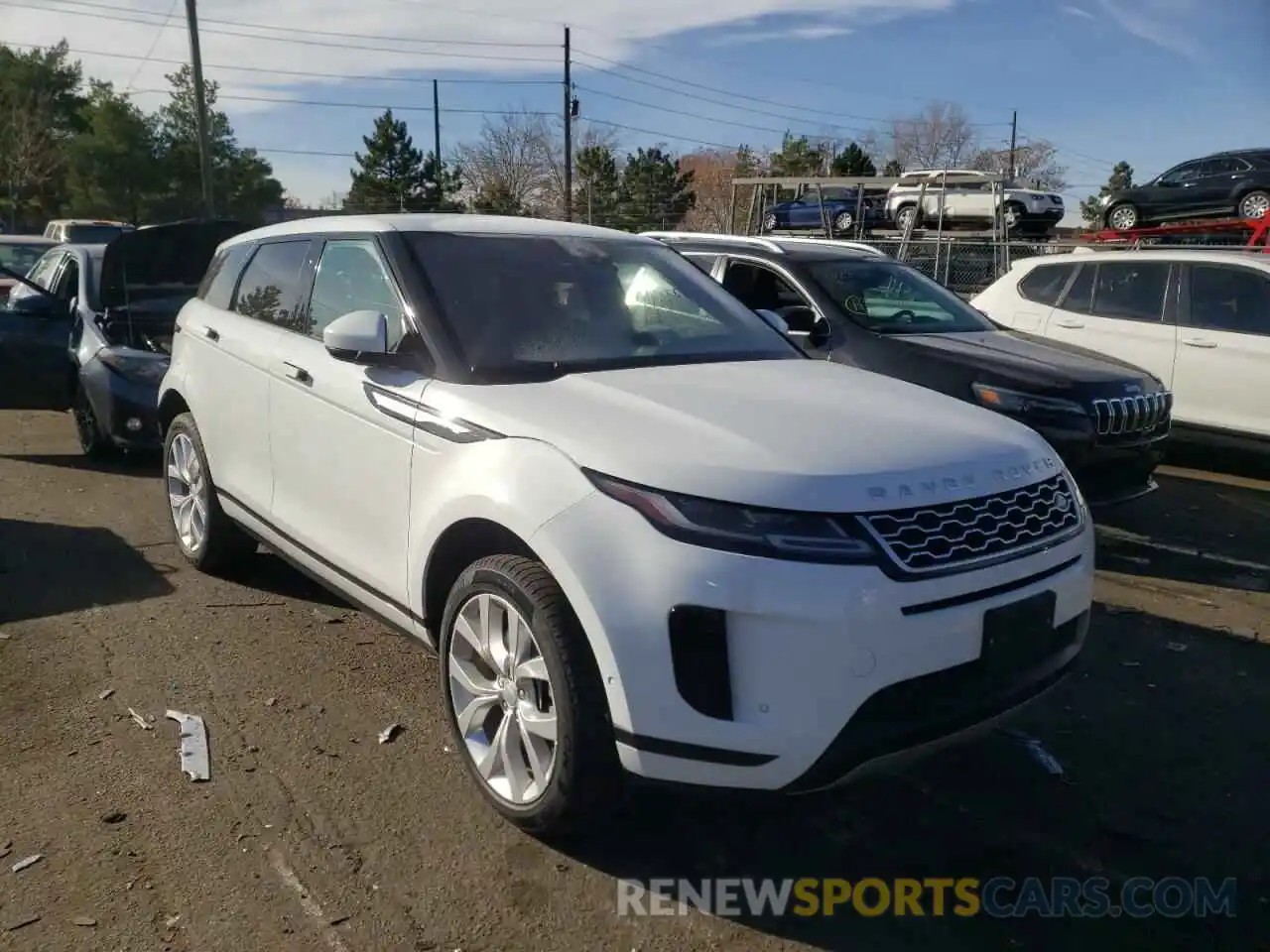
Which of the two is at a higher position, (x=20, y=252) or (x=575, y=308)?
(x=20, y=252)

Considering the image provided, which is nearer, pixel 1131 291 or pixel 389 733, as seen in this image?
pixel 389 733

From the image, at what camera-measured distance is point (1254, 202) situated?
61.3 ft

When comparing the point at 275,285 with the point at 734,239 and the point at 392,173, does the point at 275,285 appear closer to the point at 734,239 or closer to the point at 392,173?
the point at 734,239

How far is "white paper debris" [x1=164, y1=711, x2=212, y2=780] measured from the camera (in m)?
3.55

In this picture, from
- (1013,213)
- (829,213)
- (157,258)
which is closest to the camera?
(157,258)

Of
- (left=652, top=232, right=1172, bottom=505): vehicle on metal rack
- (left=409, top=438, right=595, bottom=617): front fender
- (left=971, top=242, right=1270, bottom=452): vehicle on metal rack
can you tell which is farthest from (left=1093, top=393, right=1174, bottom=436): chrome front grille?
(left=409, top=438, right=595, bottom=617): front fender

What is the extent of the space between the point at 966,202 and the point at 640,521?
24.1 meters

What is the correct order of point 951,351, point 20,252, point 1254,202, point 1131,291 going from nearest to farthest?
point 951,351 → point 1131,291 → point 20,252 → point 1254,202

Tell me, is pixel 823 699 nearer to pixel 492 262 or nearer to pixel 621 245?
pixel 492 262

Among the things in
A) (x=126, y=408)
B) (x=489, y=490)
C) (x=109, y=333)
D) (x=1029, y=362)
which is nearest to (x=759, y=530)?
(x=489, y=490)

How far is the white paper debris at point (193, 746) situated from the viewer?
3553mm

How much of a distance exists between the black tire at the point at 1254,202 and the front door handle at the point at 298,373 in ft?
62.1

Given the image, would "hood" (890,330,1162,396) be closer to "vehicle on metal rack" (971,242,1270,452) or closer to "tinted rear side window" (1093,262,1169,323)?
"vehicle on metal rack" (971,242,1270,452)

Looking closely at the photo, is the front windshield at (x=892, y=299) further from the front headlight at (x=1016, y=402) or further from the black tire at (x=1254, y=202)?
the black tire at (x=1254, y=202)
